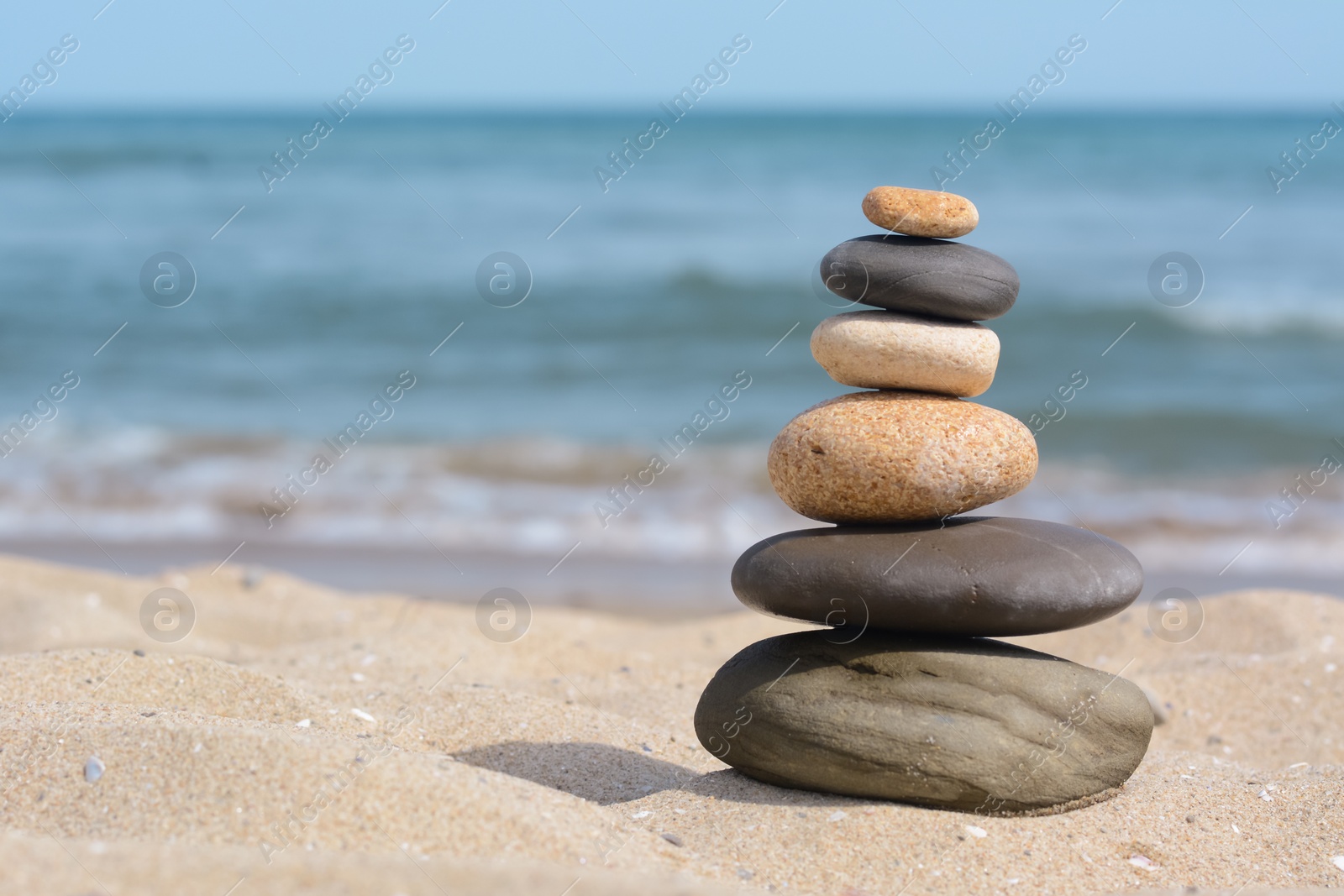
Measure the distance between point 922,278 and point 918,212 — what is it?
0.78 ft

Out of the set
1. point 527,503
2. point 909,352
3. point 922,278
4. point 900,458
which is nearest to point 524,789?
point 900,458

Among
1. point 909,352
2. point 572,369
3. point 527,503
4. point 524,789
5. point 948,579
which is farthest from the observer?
point 572,369

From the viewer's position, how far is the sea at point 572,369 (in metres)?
9.04

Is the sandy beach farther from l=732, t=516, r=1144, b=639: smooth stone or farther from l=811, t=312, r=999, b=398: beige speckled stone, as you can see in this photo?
l=811, t=312, r=999, b=398: beige speckled stone

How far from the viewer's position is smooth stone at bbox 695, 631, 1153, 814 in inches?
142

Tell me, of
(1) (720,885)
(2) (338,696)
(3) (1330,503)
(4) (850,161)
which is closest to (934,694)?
(1) (720,885)

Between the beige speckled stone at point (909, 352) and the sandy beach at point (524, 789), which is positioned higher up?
the beige speckled stone at point (909, 352)

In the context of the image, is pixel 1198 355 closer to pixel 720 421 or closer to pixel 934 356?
pixel 720 421

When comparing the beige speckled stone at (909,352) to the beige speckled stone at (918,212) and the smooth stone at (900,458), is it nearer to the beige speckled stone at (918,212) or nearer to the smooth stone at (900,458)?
the smooth stone at (900,458)

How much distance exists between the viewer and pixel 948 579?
3.63 m

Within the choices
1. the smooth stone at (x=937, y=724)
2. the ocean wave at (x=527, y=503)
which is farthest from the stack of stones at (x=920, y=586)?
the ocean wave at (x=527, y=503)

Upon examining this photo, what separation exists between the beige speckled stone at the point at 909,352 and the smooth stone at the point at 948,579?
496 millimetres

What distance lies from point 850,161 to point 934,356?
3505cm

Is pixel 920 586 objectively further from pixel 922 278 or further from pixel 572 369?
pixel 572 369
